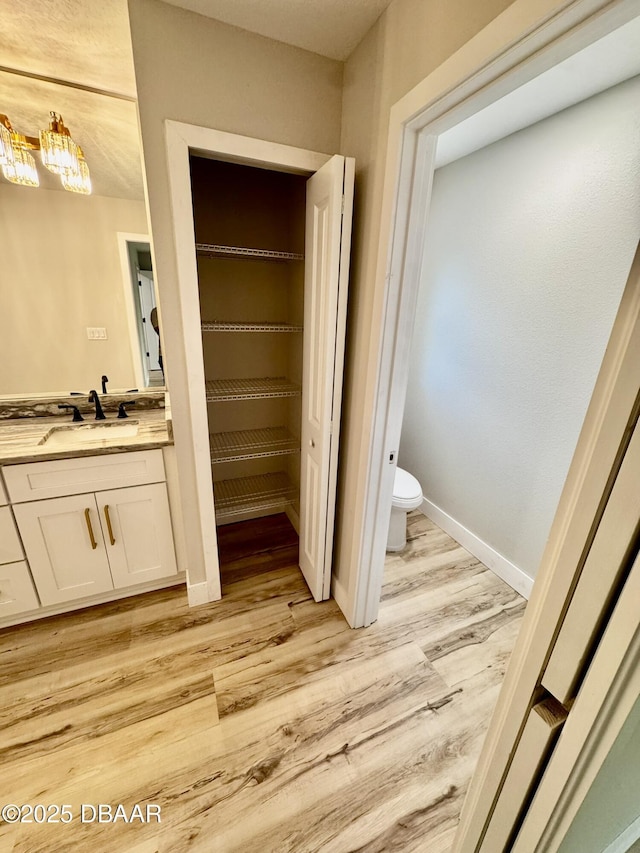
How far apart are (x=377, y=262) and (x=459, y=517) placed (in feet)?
6.02

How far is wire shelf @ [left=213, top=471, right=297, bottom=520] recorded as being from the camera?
2.18 metres

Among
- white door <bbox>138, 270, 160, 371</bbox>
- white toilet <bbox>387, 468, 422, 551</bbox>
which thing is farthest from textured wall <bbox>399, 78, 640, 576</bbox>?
white door <bbox>138, 270, 160, 371</bbox>

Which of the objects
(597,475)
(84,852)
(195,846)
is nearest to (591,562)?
(597,475)

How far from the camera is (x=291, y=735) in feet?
4.37

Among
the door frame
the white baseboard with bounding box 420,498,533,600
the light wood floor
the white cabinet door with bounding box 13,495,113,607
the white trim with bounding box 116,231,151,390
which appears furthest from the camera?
the white baseboard with bounding box 420,498,533,600

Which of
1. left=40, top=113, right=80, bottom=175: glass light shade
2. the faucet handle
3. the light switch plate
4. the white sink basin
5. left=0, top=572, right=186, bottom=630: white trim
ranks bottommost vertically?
left=0, top=572, right=186, bottom=630: white trim

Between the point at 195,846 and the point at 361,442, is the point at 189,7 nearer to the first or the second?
the point at 361,442

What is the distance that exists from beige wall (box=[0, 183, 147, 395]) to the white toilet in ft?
6.07

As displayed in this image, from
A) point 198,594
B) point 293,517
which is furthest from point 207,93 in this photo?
point 293,517

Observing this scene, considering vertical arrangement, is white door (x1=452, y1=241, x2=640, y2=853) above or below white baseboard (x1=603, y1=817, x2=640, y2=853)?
above

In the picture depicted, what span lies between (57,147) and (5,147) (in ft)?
0.66

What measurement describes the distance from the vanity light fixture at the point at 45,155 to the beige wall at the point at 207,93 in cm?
62

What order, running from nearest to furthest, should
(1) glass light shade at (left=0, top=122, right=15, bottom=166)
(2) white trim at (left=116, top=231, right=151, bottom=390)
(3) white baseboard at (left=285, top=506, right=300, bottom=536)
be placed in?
(1) glass light shade at (left=0, top=122, right=15, bottom=166) → (2) white trim at (left=116, top=231, right=151, bottom=390) → (3) white baseboard at (left=285, top=506, right=300, bottom=536)

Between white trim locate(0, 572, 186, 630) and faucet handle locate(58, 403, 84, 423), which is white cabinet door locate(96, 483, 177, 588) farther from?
faucet handle locate(58, 403, 84, 423)
